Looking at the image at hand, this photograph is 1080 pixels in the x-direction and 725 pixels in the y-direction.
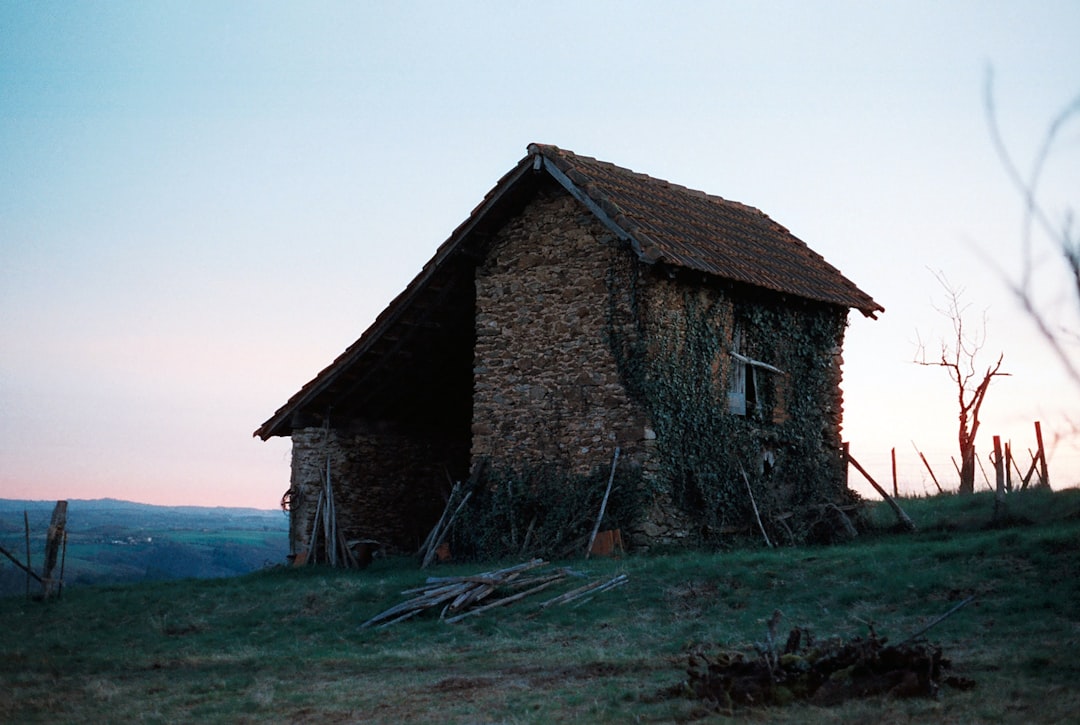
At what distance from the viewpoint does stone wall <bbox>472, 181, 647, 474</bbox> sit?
725 inches

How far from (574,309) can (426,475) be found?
239 inches

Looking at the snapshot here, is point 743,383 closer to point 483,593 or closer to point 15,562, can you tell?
point 483,593

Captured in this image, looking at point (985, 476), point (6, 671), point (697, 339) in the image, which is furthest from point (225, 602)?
point (985, 476)

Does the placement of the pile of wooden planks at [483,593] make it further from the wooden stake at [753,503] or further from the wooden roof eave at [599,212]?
the wooden roof eave at [599,212]

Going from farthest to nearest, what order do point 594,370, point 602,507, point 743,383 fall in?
point 743,383 < point 594,370 < point 602,507

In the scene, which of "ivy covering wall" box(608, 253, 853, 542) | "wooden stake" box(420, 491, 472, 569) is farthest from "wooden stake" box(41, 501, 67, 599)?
"ivy covering wall" box(608, 253, 853, 542)

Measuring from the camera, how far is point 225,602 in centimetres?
1752

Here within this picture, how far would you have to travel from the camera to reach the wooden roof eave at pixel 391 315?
1920 cm

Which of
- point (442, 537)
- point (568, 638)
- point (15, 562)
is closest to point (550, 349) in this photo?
point (442, 537)

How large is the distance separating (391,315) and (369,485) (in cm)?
356

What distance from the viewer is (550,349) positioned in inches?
754

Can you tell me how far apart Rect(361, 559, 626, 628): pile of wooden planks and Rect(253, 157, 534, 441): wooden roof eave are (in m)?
6.20

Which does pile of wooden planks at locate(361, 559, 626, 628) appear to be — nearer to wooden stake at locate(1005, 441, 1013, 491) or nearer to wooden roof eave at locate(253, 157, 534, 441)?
wooden roof eave at locate(253, 157, 534, 441)

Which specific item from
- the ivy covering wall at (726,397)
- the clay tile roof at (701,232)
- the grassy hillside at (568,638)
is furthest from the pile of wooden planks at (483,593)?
the clay tile roof at (701,232)
